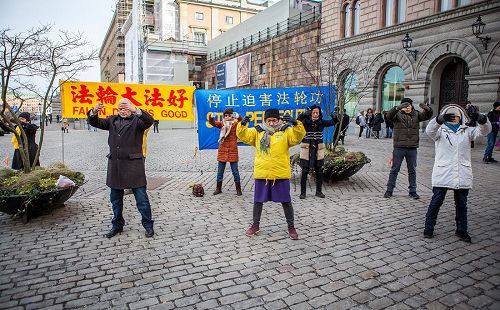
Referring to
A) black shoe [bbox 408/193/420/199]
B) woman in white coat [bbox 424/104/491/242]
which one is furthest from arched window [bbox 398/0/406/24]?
woman in white coat [bbox 424/104/491/242]

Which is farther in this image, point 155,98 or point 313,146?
point 155,98

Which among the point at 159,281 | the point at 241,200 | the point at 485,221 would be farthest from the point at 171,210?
the point at 485,221

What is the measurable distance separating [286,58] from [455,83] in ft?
48.0

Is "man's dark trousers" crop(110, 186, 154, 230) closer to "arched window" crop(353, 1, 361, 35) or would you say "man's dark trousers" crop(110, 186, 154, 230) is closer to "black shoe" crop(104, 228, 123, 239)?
"black shoe" crop(104, 228, 123, 239)

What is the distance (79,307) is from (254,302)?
1.61 m

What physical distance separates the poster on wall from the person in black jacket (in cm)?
2923

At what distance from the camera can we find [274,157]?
462 cm

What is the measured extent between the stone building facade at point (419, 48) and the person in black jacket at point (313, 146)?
20.0 ft

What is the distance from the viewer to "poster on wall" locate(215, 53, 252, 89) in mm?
35469

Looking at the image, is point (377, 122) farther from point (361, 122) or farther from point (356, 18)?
point (356, 18)

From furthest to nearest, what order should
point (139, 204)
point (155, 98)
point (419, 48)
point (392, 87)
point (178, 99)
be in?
point (392, 87)
point (419, 48)
point (178, 99)
point (155, 98)
point (139, 204)

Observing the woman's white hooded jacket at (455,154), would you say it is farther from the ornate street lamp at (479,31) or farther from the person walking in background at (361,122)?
the person walking in background at (361,122)

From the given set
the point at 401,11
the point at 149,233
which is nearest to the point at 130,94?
the point at 149,233

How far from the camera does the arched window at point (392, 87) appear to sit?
20.3 metres
